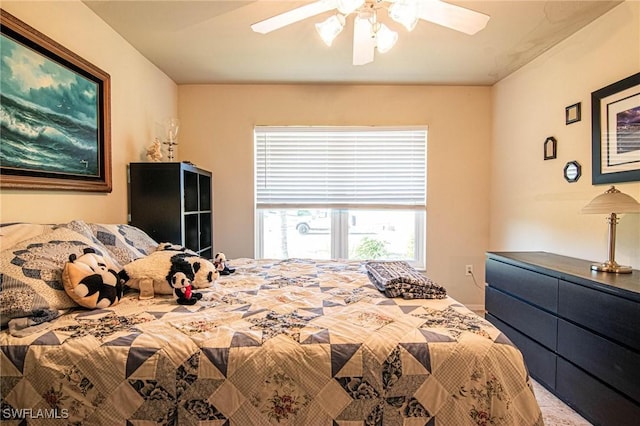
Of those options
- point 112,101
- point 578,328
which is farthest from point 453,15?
point 112,101

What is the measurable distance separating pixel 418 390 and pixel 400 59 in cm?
263

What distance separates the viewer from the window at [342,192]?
11.8 ft

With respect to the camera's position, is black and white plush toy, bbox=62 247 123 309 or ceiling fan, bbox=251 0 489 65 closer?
black and white plush toy, bbox=62 247 123 309

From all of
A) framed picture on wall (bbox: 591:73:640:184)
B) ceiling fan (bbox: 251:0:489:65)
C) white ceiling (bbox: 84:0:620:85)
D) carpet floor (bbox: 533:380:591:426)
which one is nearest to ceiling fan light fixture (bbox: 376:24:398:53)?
ceiling fan (bbox: 251:0:489:65)

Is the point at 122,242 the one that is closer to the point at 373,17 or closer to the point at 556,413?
the point at 373,17

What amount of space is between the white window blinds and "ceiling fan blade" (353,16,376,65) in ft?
4.62

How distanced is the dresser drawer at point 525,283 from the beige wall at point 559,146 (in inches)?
19.6

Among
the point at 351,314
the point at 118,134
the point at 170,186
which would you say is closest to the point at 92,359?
the point at 351,314

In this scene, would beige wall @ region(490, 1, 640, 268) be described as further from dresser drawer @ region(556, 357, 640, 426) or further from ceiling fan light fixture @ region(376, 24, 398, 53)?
ceiling fan light fixture @ region(376, 24, 398, 53)

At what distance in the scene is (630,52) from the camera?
1.99 m

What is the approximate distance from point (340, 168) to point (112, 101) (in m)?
2.14

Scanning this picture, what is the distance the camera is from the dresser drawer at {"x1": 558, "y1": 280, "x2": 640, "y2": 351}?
4.89ft

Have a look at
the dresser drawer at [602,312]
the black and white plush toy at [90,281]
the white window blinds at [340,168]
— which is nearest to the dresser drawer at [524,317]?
the dresser drawer at [602,312]

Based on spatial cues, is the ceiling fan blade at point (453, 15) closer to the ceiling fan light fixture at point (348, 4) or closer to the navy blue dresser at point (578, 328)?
the ceiling fan light fixture at point (348, 4)
